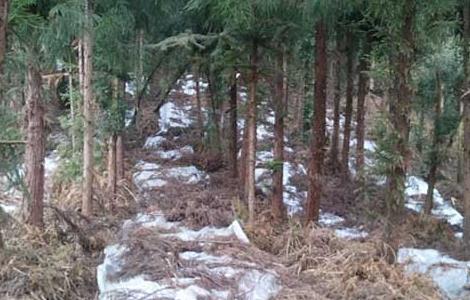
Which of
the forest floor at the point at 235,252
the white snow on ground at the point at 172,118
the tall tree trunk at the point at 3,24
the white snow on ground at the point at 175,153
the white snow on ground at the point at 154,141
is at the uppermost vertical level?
the tall tree trunk at the point at 3,24

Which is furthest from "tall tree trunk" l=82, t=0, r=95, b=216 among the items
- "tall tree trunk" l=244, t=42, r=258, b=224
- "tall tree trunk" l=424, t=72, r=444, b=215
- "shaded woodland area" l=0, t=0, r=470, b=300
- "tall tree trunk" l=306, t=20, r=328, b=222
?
"tall tree trunk" l=424, t=72, r=444, b=215

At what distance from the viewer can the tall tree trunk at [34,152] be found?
7121 millimetres

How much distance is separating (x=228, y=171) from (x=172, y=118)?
15.0ft

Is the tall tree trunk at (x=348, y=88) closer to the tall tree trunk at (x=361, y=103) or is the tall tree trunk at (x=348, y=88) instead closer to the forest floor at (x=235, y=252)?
the tall tree trunk at (x=361, y=103)

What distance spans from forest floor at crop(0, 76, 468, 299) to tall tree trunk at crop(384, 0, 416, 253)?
38cm

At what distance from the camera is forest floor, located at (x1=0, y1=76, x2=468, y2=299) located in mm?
5305

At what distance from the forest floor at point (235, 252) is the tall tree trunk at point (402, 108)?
1.23 ft

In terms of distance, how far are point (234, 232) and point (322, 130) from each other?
2327mm

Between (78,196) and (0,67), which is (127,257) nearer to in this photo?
(0,67)

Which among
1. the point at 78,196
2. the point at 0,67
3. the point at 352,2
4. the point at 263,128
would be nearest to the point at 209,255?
the point at 0,67

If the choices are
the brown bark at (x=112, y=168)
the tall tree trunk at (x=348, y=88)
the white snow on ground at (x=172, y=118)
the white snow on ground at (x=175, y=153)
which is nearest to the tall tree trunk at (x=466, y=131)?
the tall tree trunk at (x=348, y=88)

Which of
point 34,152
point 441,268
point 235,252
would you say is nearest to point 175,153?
point 34,152

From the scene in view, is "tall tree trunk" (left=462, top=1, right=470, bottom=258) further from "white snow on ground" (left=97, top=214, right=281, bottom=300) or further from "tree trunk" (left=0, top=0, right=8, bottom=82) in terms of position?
"tree trunk" (left=0, top=0, right=8, bottom=82)

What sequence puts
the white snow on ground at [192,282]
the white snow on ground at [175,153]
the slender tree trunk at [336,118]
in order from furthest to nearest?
the white snow on ground at [175,153] → the slender tree trunk at [336,118] → the white snow on ground at [192,282]
